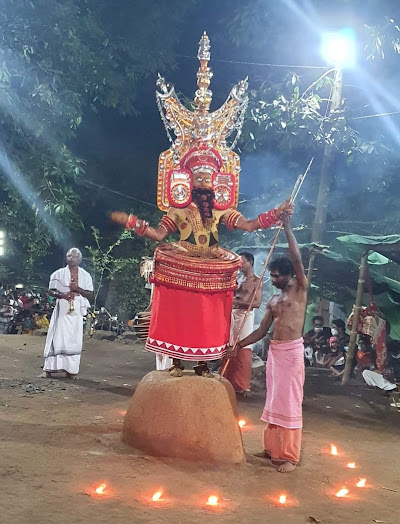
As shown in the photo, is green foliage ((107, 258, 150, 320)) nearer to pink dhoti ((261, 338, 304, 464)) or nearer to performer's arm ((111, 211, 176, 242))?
performer's arm ((111, 211, 176, 242))

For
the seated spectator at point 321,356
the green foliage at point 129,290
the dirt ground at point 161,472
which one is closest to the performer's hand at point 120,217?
the dirt ground at point 161,472

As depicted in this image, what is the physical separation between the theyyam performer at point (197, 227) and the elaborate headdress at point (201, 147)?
0.04 ft

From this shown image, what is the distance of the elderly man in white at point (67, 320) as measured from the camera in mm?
8688

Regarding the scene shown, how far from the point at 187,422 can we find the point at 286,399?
37.0 inches

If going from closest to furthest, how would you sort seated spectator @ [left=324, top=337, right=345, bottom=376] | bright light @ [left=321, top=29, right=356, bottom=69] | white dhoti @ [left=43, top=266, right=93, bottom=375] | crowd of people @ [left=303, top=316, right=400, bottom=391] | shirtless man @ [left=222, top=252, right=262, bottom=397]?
shirtless man @ [left=222, top=252, right=262, bottom=397]
white dhoti @ [left=43, top=266, right=93, bottom=375]
crowd of people @ [left=303, top=316, right=400, bottom=391]
seated spectator @ [left=324, top=337, right=345, bottom=376]
bright light @ [left=321, top=29, right=356, bottom=69]

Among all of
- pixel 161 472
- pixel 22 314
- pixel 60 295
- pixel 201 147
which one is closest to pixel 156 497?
pixel 161 472

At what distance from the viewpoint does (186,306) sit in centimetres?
561

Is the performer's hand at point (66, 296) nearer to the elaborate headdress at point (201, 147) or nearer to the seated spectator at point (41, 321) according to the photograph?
the elaborate headdress at point (201, 147)

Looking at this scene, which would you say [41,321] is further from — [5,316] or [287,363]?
[287,363]

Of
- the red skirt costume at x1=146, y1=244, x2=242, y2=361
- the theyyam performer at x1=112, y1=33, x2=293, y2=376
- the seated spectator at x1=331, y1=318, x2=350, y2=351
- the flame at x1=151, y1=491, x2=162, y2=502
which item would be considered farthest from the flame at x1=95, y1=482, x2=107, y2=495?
the seated spectator at x1=331, y1=318, x2=350, y2=351

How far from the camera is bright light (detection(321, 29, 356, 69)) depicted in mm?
11211

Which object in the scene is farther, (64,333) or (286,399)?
(64,333)

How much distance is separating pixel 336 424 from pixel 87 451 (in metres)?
3.43

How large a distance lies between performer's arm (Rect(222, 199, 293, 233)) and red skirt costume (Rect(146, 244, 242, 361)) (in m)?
0.47
